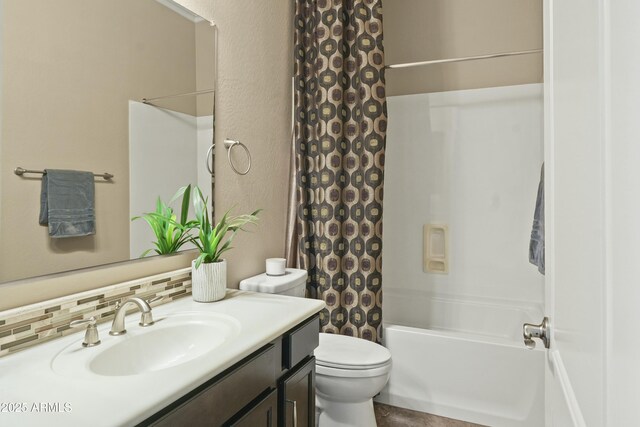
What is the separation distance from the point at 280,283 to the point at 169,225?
0.60 metres

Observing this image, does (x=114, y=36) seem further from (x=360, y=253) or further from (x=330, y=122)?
(x=360, y=253)

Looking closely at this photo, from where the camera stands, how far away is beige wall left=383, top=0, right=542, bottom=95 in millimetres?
2545

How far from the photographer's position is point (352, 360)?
66.6 inches

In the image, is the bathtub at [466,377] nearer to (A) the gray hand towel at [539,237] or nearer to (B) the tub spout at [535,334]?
(A) the gray hand towel at [539,237]

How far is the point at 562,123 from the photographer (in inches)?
29.4

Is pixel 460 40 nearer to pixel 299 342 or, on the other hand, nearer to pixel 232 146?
pixel 232 146

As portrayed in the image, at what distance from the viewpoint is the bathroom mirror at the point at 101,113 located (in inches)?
39.3

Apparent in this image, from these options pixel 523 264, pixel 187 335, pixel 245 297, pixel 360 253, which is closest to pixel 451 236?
pixel 523 264

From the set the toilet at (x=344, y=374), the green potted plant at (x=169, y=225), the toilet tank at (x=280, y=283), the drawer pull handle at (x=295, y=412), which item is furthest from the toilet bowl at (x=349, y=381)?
the green potted plant at (x=169, y=225)

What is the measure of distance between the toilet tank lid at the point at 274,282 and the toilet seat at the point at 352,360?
0.33 metres

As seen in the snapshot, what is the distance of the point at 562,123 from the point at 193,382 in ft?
3.00

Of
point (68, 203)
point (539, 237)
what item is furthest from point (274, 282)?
point (539, 237)

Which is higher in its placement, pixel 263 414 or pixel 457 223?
pixel 457 223

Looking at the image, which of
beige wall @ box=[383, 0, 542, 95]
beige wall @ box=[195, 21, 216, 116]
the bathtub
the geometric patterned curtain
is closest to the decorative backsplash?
beige wall @ box=[195, 21, 216, 116]
